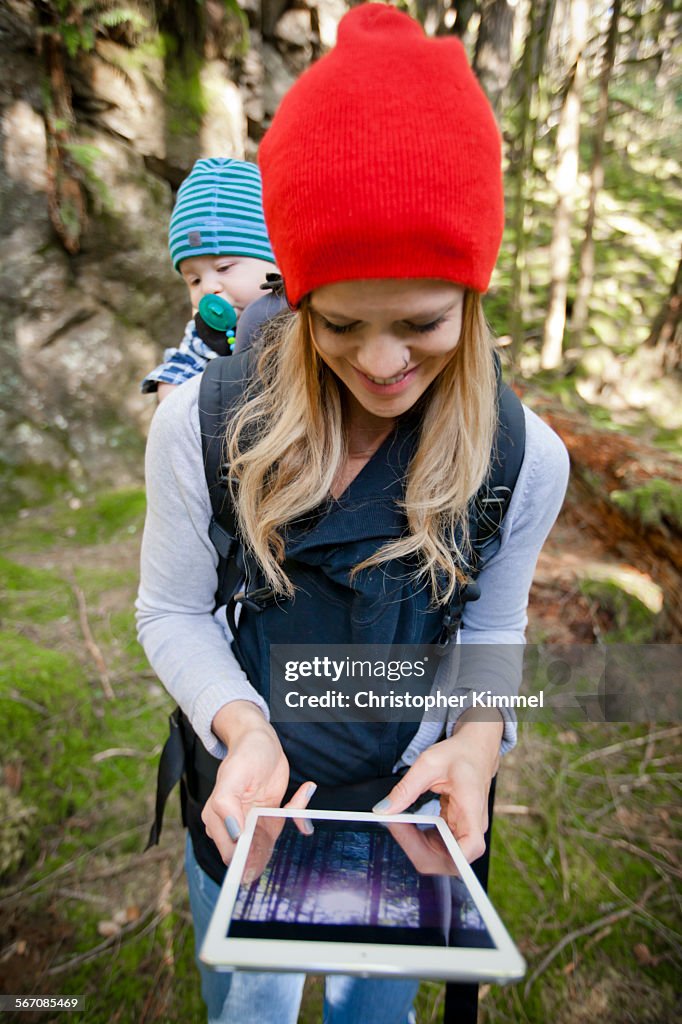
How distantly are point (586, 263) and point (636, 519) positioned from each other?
5.53 m

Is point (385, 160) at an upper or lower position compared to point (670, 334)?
upper

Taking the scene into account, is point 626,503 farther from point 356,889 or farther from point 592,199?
point 592,199

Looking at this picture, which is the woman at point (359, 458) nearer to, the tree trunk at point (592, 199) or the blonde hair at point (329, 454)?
the blonde hair at point (329, 454)

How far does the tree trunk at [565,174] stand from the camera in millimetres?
6031

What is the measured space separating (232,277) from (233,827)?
164cm

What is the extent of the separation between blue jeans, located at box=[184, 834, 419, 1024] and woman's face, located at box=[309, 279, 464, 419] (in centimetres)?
119

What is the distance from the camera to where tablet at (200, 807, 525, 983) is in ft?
2.51

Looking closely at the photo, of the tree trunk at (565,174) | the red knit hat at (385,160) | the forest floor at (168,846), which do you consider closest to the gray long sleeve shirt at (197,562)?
the red knit hat at (385,160)

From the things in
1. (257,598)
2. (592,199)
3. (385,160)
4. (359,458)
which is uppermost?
(592,199)

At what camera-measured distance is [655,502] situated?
3.04 meters

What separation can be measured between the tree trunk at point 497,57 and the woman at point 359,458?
592cm

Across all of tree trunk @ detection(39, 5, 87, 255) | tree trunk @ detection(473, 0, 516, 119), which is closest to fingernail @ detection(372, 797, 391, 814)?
tree trunk @ detection(39, 5, 87, 255)

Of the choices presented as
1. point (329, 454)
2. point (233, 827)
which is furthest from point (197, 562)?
point (233, 827)

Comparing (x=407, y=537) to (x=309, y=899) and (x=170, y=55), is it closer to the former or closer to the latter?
(x=309, y=899)
